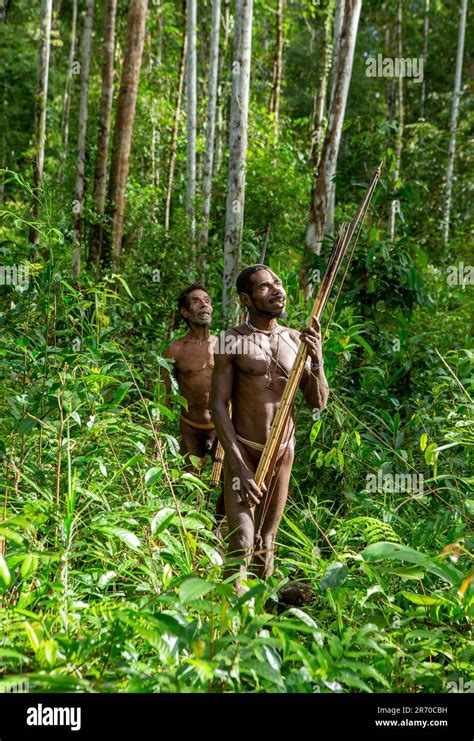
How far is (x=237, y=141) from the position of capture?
7.55 metres

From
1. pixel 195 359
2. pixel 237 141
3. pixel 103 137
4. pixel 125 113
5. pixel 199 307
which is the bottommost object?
pixel 195 359

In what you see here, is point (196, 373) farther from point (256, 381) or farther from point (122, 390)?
point (122, 390)

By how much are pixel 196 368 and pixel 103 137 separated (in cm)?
616

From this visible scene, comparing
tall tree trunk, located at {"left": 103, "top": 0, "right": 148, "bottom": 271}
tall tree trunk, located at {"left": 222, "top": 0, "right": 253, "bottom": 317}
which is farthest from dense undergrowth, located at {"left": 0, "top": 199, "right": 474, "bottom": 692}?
tall tree trunk, located at {"left": 103, "top": 0, "right": 148, "bottom": 271}

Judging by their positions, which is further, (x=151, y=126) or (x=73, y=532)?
(x=151, y=126)

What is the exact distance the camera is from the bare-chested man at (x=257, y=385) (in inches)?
140

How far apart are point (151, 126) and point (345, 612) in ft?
51.0

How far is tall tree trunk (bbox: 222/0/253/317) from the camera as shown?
7.48 metres

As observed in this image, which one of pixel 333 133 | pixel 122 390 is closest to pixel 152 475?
pixel 122 390

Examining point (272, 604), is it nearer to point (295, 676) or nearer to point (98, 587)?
point (98, 587)

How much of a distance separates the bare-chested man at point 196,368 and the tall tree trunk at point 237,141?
2051mm

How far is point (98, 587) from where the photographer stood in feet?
9.20

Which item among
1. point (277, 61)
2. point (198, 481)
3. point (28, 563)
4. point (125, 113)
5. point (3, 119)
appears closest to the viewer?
point (28, 563)
